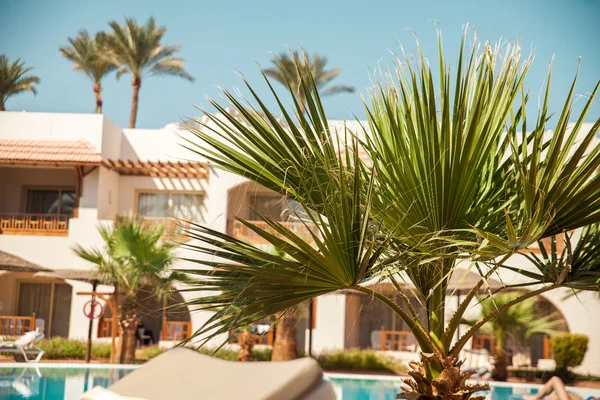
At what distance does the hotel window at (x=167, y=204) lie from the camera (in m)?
26.7

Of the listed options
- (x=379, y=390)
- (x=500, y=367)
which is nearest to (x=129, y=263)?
(x=379, y=390)

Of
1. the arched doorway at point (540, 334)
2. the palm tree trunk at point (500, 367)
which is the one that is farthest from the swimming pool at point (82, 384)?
the arched doorway at point (540, 334)

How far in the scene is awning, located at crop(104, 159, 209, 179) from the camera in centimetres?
2502

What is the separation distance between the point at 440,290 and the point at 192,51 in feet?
179

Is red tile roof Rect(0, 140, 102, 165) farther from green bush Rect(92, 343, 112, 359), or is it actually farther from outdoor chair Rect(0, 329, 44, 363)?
outdoor chair Rect(0, 329, 44, 363)

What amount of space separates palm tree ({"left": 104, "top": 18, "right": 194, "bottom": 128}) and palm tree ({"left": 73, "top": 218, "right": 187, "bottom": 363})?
19797 mm

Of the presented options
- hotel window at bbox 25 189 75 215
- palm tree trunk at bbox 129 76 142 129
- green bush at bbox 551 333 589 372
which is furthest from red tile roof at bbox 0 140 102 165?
green bush at bbox 551 333 589 372

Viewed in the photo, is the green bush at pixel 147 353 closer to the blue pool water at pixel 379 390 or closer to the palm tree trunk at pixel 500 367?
the blue pool water at pixel 379 390

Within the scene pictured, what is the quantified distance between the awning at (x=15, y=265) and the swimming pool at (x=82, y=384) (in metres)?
3.80

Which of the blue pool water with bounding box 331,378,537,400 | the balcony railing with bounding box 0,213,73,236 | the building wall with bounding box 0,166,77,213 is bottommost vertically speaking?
the blue pool water with bounding box 331,378,537,400

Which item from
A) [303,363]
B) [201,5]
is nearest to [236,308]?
[303,363]

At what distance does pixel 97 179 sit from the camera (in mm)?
24859

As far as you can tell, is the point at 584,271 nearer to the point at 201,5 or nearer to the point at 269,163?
the point at 269,163

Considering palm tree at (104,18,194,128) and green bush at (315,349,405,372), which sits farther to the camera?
palm tree at (104,18,194,128)
